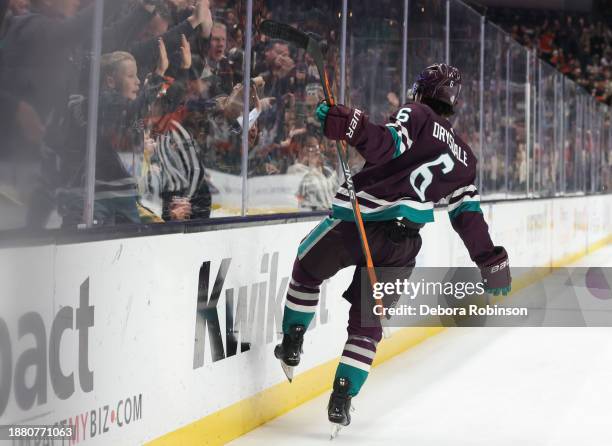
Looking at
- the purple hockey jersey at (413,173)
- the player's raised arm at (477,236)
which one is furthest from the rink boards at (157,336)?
the player's raised arm at (477,236)

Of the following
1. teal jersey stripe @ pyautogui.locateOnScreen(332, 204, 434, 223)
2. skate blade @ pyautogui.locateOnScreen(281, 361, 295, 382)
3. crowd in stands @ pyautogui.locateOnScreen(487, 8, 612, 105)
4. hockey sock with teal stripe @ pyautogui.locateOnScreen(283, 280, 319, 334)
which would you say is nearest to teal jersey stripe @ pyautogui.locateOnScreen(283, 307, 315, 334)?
hockey sock with teal stripe @ pyautogui.locateOnScreen(283, 280, 319, 334)

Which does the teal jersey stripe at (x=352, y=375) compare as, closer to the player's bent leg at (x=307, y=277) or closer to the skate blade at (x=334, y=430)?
the skate blade at (x=334, y=430)

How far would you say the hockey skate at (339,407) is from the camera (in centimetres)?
333

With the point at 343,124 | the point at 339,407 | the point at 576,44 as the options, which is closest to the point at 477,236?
the point at 339,407

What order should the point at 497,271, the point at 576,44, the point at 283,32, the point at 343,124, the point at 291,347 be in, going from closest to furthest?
the point at 343,124 → the point at 283,32 → the point at 291,347 → the point at 497,271 → the point at 576,44

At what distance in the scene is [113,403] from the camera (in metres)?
2.58

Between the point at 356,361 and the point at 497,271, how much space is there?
2.05 ft

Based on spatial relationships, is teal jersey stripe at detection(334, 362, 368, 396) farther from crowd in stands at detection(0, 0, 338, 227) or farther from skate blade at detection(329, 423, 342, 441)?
crowd in stands at detection(0, 0, 338, 227)

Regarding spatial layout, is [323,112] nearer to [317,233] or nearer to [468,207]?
[317,233]

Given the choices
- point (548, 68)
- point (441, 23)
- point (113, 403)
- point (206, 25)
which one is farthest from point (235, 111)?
point (548, 68)

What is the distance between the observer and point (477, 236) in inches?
145

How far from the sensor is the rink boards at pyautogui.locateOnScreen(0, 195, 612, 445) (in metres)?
2.23

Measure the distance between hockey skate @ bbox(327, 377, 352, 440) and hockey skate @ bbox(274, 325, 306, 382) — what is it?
8.7 inches

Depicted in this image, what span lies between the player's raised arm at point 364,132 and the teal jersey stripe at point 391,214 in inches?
8.4
